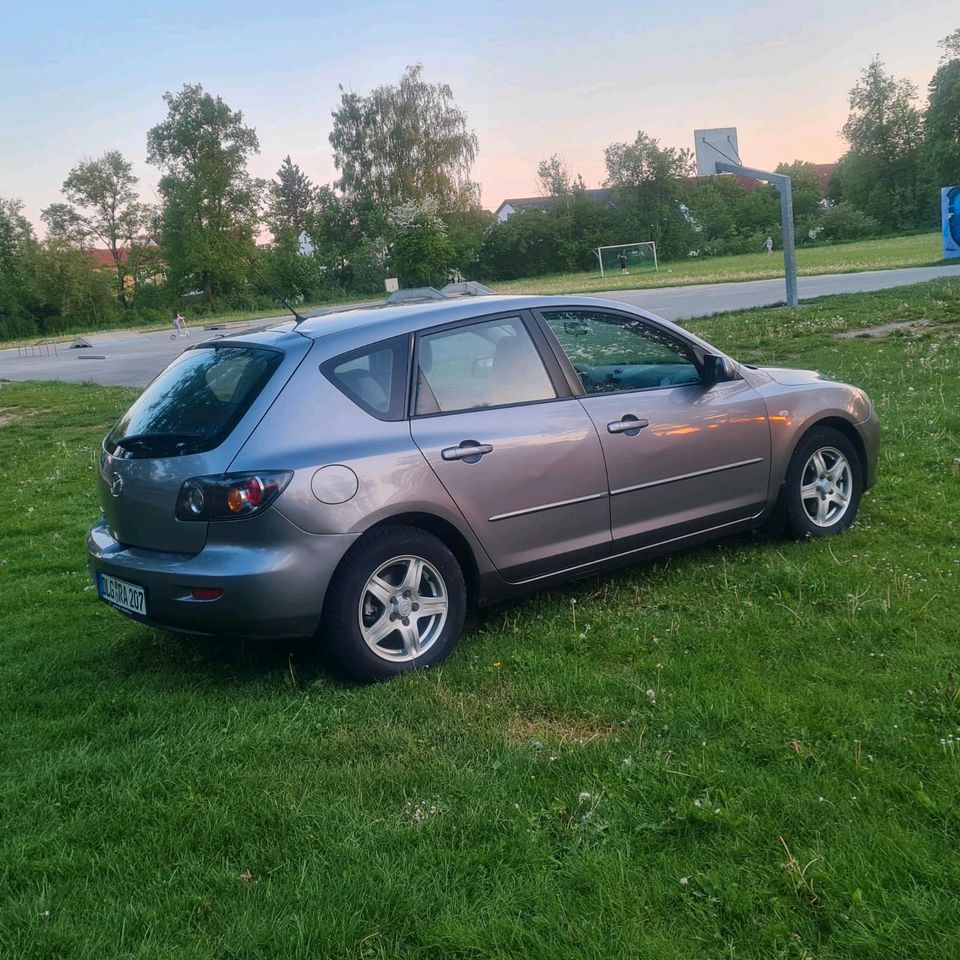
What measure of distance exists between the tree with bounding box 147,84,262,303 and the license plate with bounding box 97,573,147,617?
6746cm

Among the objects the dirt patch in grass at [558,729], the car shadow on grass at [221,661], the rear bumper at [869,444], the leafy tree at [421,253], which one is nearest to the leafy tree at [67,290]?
the leafy tree at [421,253]

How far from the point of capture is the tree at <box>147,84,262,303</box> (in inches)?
2682

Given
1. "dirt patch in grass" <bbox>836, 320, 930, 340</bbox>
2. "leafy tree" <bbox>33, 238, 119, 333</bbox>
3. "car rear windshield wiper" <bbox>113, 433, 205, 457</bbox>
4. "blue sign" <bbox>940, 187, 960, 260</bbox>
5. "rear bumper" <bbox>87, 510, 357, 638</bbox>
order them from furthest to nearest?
"leafy tree" <bbox>33, 238, 119, 333</bbox>, "blue sign" <bbox>940, 187, 960, 260</bbox>, "dirt patch in grass" <bbox>836, 320, 930, 340</bbox>, "car rear windshield wiper" <bbox>113, 433, 205, 457</bbox>, "rear bumper" <bbox>87, 510, 357, 638</bbox>

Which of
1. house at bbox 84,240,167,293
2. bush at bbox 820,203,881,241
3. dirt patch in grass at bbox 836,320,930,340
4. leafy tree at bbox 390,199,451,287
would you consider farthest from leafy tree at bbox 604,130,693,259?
dirt patch in grass at bbox 836,320,930,340

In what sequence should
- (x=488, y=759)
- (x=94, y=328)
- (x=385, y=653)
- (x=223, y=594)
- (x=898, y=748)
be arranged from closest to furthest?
(x=898, y=748)
(x=488, y=759)
(x=223, y=594)
(x=385, y=653)
(x=94, y=328)

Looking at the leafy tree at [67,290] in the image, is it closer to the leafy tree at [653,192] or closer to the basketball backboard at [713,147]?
the leafy tree at [653,192]

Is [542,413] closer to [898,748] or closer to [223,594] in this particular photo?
[223,594]

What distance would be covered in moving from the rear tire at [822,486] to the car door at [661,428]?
23 cm

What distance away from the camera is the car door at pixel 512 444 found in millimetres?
4438

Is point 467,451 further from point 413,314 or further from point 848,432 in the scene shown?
point 848,432

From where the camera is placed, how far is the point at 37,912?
8.86 feet

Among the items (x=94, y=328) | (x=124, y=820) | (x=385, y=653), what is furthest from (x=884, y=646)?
(x=94, y=328)

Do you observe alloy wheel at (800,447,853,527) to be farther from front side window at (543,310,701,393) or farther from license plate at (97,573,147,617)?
license plate at (97,573,147,617)

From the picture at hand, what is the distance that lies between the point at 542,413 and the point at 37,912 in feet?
9.54
